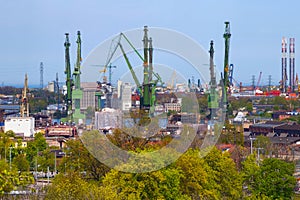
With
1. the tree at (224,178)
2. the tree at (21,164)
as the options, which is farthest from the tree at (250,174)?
the tree at (21,164)

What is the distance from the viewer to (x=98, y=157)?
11.4m

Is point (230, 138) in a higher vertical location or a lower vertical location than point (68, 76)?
lower

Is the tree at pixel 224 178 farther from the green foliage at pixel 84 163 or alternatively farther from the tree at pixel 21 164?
the tree at pixel 21 164

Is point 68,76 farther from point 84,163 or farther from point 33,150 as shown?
point 84,163

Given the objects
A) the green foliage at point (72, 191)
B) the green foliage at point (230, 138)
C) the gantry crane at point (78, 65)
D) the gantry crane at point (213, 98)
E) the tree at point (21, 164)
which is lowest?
the tree at point (21, 164)

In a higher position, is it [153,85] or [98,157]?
[153,85]

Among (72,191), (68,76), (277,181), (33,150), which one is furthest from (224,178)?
(68,76)

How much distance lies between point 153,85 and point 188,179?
10230 mm

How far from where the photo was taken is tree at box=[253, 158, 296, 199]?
988 cm

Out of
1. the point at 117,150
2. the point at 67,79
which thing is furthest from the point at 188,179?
the point at 67,79

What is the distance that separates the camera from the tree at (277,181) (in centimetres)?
988

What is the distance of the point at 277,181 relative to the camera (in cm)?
987

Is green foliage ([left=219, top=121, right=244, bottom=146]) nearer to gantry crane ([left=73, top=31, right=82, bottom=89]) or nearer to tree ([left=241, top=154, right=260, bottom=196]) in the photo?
gantry crane ([left=73, top=31, right=82, bottom=89])

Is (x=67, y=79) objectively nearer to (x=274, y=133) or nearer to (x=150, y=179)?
(x=274, y=133)
